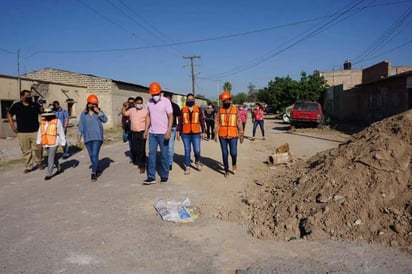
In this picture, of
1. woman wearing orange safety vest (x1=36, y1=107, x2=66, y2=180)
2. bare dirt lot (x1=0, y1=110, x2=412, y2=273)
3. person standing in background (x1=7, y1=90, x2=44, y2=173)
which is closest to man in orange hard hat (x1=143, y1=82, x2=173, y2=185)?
bare dirt lot (x1=0, y1=110, x2=412, y2=273)

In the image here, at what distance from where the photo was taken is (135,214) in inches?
193

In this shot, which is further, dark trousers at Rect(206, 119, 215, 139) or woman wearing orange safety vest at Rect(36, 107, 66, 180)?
dark trousers at Rect(206, 119, 215, 139)

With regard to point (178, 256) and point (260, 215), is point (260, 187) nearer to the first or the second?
point (260, 215)

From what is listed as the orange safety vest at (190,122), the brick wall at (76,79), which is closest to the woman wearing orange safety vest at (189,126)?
the orange safety vest at (190,122)

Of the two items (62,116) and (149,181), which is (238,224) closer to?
(149,181)

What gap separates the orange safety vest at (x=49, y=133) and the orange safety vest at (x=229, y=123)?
12.0 feet

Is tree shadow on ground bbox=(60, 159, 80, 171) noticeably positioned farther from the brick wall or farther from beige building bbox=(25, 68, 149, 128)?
the brick wall

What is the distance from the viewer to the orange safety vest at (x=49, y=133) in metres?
7.49

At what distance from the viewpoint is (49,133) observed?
7.53 meters

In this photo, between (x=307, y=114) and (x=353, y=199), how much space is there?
17.8 metres

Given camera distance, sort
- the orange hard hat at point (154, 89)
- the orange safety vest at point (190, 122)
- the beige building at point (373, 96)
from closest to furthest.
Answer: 1. the orange hard hat at point (154, 89)
2. the orange safety vest at point (190, 122)
3. the beige building at point (373, 96)

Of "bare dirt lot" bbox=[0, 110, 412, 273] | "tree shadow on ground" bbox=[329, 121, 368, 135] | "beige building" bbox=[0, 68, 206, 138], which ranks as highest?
"beige building" bbox=[0, 68, 206, 138]

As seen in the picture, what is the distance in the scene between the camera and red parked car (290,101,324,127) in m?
21.3

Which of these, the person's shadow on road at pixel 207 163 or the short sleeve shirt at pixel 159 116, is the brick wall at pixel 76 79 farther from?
the short sleeve shirt at pixel 159 116
